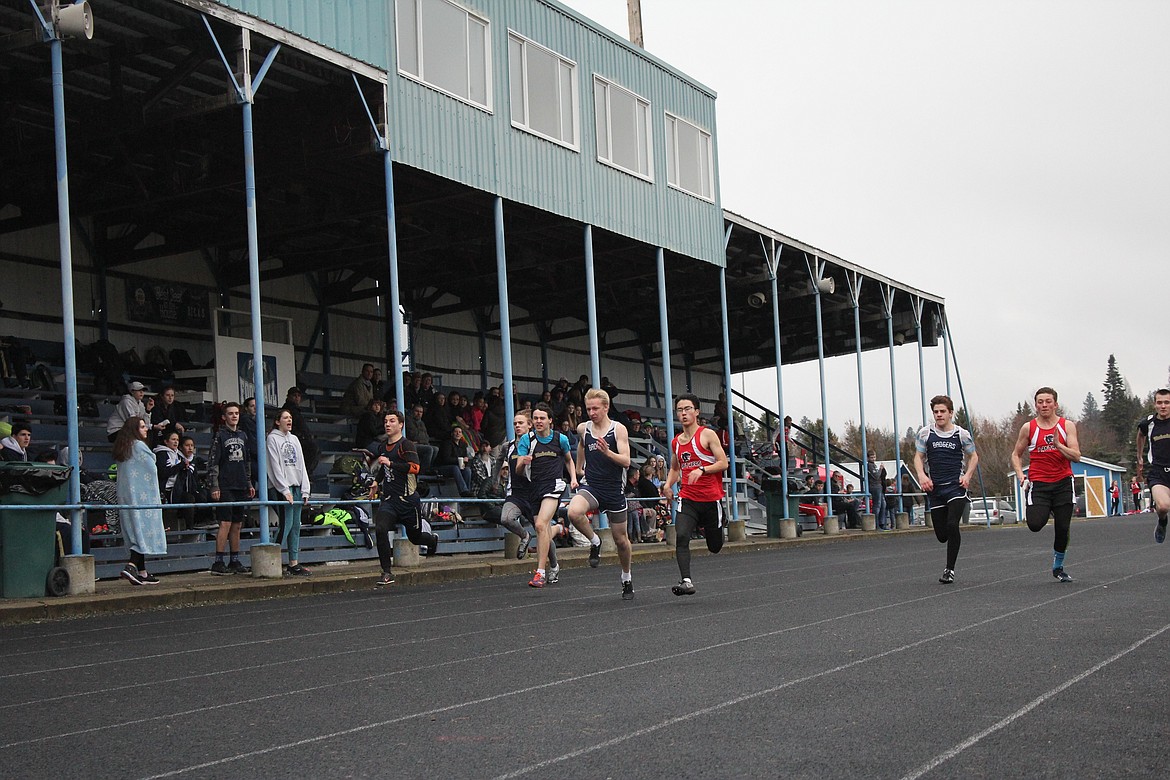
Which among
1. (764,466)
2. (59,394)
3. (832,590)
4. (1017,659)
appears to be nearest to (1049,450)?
(832,590)

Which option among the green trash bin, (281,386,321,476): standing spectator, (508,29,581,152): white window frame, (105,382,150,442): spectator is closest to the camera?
the green trash bin

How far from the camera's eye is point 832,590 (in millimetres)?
13891

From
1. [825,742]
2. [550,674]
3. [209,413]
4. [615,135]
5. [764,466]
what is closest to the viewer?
[825,742]

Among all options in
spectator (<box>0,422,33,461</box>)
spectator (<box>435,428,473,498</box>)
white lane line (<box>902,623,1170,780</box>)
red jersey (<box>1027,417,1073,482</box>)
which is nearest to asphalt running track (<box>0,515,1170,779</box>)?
white lane line (<box>902,623,1170,780</box>)

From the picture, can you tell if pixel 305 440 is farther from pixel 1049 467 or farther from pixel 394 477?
pixel 1049 467

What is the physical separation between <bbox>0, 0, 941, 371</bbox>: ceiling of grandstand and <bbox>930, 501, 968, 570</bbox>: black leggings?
976cm

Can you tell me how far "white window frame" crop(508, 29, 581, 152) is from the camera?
23.5 metres

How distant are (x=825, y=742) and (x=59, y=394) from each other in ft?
56.0

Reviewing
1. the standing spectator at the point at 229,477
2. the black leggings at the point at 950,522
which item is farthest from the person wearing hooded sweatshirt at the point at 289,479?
the black leggings at the point at 950,522

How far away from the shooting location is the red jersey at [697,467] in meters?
13.0

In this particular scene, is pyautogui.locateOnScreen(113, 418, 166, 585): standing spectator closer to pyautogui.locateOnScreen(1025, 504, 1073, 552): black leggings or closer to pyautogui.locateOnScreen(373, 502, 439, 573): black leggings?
pyautogui.locateOnScreen(373, 502, 439, 573): black leggings

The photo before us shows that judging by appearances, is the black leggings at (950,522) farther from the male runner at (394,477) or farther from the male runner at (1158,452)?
the male runner at (394,477)

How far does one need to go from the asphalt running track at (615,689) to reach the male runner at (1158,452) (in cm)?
149

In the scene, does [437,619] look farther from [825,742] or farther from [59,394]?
[59,394]
